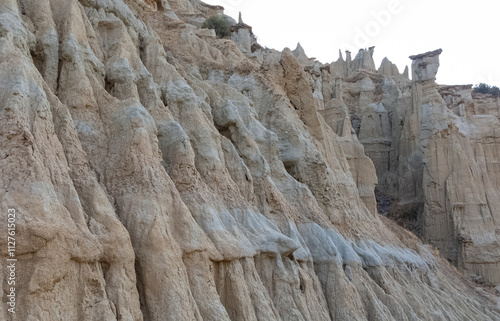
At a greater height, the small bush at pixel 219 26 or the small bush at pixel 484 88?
the small bush at pixel 484 88

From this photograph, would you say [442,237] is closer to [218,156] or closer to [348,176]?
[348,176]

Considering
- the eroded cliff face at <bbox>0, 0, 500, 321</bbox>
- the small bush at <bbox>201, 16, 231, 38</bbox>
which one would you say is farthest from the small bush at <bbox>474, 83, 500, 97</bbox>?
the eroded cliff face at <bbox>0, 0, 500, 321</bbox>

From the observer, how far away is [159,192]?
10844 millimetres

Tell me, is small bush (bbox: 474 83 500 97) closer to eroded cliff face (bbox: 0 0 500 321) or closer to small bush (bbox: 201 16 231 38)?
small bush (bbox: 201 16 231 38)

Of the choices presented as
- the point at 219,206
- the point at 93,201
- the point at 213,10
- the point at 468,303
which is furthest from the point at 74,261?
the point at 213,10

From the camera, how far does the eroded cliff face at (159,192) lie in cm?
845

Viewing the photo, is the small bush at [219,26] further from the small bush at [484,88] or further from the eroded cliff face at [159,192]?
the small bush at [484,88]

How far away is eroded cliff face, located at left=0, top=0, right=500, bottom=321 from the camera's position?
8.45m

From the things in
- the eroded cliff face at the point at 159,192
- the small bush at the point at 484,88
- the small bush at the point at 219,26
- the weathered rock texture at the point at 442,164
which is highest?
the small bush at the point at 484,88

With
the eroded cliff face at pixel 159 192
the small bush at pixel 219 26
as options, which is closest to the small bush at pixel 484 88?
the small bush at pixel 219 26

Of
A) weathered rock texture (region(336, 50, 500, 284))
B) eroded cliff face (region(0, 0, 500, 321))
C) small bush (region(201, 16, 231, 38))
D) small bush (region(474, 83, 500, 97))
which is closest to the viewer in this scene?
eroded cliff face (region(0, 0, 500, 321))

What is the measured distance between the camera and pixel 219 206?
13078 mm

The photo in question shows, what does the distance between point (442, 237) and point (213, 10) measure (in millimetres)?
30153

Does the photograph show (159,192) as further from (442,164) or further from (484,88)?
(484,88)
